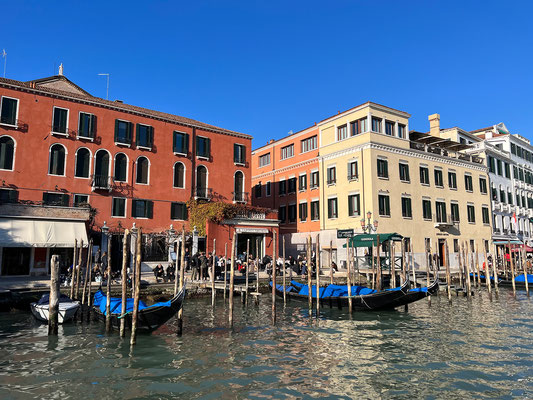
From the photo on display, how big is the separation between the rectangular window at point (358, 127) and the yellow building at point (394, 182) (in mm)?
72

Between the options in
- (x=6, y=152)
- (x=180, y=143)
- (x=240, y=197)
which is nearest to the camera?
(x=6, y=152)

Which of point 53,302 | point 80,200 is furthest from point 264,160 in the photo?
point 53,302

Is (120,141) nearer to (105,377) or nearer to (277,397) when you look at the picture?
(105,377)

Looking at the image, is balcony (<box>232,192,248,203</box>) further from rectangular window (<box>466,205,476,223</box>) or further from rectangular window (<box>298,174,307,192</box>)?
rectangular window (<box>466,205,476,223</box>)

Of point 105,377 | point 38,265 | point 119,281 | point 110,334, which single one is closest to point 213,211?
point 119,281

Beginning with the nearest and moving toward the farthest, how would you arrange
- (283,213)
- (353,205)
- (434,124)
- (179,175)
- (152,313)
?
(152,313)
(179,175)
(353,205)
(283,213)
(434,124)

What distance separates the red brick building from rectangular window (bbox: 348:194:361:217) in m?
7.62

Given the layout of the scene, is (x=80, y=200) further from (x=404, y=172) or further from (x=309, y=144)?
(x=404, y=172)

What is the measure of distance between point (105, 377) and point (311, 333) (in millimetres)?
6441

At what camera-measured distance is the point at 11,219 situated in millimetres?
19922

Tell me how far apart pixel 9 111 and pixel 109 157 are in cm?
569

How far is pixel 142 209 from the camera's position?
2567 centimetres

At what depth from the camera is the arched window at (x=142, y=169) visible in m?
25.9

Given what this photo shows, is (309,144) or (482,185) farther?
(482,185)
